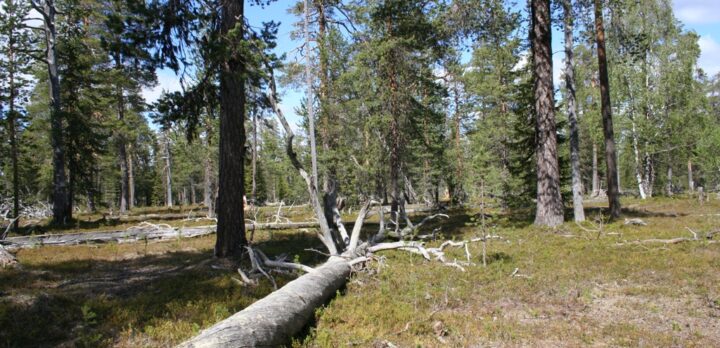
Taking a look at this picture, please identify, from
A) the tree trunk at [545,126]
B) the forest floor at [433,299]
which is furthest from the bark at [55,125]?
the tree trunk at [545,126]

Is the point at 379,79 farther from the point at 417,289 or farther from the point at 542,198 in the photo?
the point at 417,289

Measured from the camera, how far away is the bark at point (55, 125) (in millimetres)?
19156

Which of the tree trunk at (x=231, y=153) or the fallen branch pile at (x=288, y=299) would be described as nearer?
the fallen branch pile at (x=288, y=299)

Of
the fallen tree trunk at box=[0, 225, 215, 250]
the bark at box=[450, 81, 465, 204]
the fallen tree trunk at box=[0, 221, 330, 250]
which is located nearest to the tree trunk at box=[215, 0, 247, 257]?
the fallen tree trunk at box=[0, 221, 330, 250]

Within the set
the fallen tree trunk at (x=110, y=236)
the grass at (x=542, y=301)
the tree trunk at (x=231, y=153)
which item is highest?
the tree trunk at (x=231, y=153)

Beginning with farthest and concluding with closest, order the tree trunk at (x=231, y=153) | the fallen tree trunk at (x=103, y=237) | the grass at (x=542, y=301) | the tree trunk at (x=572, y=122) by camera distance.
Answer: the tree trunk at (x=572, y=122)
the fallen tree trunk at (x=103, y=237)
the tree trunk at (x=231, y=153)
the grass at (x=542, y=301)

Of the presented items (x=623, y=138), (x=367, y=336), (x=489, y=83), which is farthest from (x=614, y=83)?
(x=367, y=336)

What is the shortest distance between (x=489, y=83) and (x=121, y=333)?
2239cm

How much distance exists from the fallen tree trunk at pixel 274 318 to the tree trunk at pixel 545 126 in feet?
31.3

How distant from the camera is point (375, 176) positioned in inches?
961

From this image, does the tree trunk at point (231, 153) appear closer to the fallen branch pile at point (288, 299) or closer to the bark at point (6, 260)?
the fallen branch pile at point (288, 299)

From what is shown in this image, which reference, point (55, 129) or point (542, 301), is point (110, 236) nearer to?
point (55, 129)

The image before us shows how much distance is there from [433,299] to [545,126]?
953 centimetres

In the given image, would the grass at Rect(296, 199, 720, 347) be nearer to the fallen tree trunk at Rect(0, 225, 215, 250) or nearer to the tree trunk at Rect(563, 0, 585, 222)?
the tree trunk at Rect(563, 0, 585, 222)
